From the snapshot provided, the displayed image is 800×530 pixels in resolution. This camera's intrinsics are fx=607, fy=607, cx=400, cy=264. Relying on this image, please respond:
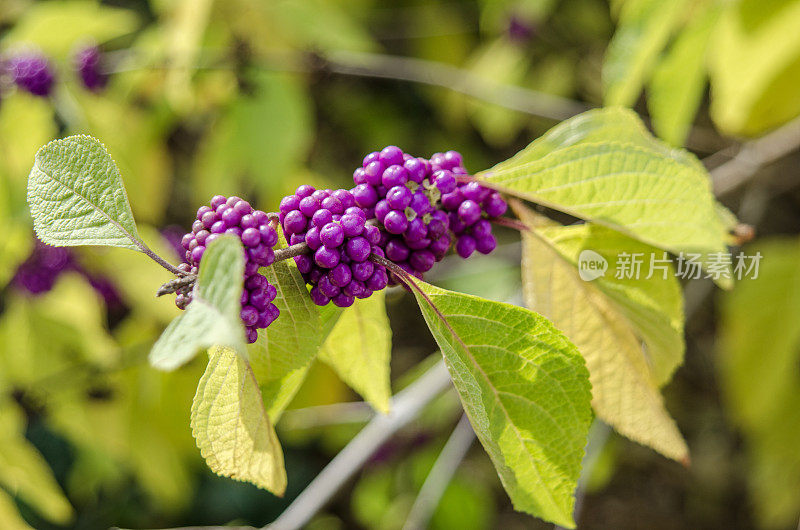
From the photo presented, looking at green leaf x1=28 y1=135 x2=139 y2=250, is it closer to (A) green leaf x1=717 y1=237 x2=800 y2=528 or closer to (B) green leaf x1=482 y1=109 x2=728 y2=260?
(B) green leaf x1=482 y1=109 x2=728 y2=260

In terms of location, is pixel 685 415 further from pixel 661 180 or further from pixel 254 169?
pixel 661 180

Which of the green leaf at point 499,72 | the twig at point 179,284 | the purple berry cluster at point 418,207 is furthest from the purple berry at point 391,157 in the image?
the green leaf at point 499,72

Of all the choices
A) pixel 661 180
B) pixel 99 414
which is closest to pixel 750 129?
pixel 661 180

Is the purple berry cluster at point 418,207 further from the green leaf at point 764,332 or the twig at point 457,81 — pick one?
→ the green leaf at point 764,332

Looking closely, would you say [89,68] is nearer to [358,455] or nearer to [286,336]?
[358,455]

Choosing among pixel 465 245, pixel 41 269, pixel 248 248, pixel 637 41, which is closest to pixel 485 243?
pixel 465 245

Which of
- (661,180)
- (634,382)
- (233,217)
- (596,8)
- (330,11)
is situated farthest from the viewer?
(596,8)
